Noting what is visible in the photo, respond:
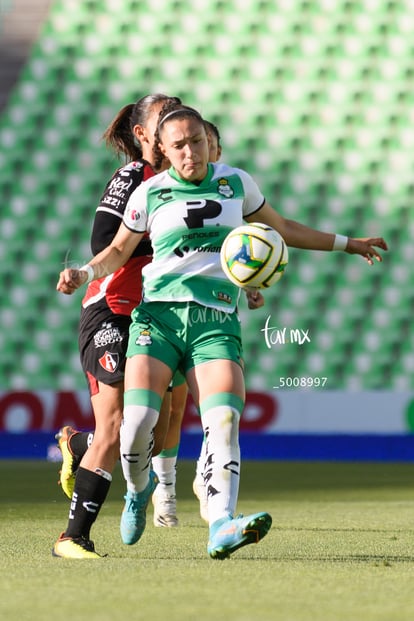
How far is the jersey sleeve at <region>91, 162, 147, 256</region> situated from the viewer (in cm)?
443

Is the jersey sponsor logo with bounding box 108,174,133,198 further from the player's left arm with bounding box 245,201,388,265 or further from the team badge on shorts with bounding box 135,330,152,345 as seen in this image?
the team badge on shorts with bounding box 135,330,152,345

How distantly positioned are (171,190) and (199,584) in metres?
1.40

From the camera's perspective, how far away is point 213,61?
1588 cm

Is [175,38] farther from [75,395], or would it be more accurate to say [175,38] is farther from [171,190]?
[171,190]

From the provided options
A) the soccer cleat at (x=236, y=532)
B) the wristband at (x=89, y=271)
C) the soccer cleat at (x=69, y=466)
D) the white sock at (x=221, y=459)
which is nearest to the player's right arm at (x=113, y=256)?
the wristband at (x=89, y=271)

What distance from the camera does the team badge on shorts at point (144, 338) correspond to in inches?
161

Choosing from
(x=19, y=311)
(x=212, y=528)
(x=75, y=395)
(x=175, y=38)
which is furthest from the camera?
(x=175, y=38)

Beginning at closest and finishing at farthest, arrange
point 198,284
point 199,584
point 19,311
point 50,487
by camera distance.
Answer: point 199,584, point 198,284, point 50,487, point 19,311

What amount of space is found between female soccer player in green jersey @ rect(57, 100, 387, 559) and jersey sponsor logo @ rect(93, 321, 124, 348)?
14.4 inches

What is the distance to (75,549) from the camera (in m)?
4.24

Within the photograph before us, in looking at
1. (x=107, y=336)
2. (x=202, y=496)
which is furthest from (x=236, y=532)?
(x=202, y=496)

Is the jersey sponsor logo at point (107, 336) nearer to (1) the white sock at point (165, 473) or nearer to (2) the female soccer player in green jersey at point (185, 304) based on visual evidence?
(2) the female soccer player in green jersey at point (185, 304)

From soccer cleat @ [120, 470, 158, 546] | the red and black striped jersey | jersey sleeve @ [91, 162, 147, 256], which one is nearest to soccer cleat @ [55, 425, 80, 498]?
the red and black striped jersey

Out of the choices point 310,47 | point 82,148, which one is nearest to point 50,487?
point 82,148
